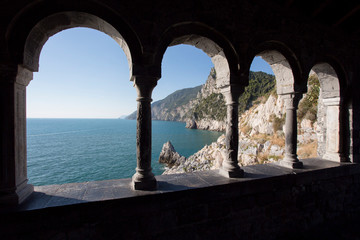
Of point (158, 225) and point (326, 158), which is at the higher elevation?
point (326, 158)

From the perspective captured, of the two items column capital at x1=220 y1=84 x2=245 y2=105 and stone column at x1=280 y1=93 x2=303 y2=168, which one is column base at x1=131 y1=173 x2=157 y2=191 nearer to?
column capital at x1=220 y1=84 x2=245 y2=105

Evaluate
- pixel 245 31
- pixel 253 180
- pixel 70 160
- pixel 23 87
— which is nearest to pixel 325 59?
pixel 245 31

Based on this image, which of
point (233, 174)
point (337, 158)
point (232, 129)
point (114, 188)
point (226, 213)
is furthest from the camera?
point (337, 158)

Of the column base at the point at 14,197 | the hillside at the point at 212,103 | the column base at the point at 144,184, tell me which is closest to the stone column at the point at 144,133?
the column base at the point at 144,184

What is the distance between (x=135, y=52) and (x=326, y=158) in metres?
4.97

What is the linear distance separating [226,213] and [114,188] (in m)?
1.73

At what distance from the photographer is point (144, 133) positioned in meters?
2.79

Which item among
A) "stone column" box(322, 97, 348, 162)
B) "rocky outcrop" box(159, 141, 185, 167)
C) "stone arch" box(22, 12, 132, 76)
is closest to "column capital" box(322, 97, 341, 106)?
"stone column" box(322, 97, 348, 162)

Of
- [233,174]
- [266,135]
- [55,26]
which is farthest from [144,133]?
[266,135]

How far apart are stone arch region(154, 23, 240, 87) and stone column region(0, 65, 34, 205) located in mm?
1758

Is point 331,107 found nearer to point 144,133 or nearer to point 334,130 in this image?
point 334,130

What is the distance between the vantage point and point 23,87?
8.13 feet

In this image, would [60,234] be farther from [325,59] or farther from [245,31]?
[325,59]

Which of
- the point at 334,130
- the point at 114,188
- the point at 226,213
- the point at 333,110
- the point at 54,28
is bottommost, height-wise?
the point at 226,213
